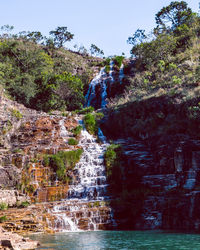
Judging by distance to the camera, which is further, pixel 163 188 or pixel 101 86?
pixel 101 86

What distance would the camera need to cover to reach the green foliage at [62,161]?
76.4 ft

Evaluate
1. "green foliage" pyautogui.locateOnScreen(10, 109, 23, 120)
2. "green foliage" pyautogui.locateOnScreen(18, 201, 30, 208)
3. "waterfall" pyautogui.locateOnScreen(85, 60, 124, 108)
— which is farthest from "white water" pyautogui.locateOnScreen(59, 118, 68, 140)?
"waterfall" pyautogui.locateOnScreen(85, 60, 124, 108)

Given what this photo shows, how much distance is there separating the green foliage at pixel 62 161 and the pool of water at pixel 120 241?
6.13m

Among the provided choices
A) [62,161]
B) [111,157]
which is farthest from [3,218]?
[111,157]

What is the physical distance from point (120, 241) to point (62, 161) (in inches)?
393

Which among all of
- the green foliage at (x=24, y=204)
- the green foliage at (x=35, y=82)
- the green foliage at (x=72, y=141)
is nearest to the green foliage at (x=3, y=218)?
the green foliage at (x=24, y=204)

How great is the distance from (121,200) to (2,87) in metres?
23.4

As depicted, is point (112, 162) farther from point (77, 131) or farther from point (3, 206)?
point (3, 206)

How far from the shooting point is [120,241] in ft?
48.8

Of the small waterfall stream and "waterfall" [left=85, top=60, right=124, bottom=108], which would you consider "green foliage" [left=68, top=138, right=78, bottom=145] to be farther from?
"waterfall" [left=85, top=60, right=124, bottom=108]

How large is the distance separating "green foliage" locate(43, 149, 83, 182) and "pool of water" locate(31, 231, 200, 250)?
613 cm

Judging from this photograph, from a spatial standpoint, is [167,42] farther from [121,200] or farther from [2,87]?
[121,200]

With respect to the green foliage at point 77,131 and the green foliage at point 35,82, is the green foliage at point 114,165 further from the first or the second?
the green foliage at point 35,82

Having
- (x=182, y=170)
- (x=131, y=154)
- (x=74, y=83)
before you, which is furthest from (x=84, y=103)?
(x=182, y=170)
